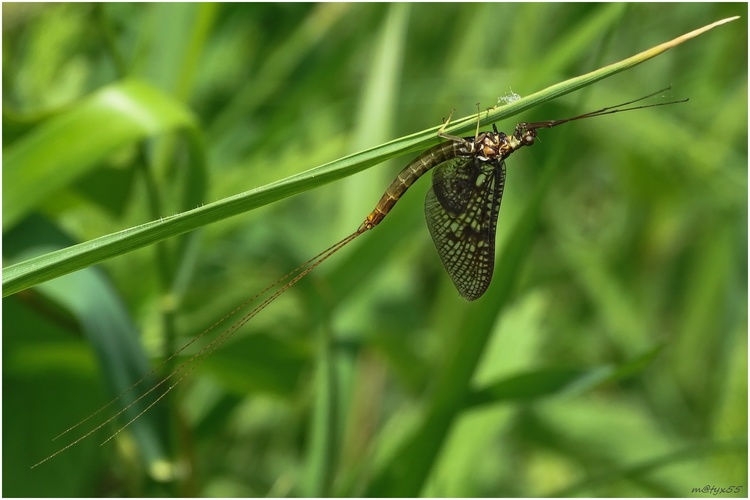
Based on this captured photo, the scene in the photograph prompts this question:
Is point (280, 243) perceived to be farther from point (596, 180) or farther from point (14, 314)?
point (596, 180)

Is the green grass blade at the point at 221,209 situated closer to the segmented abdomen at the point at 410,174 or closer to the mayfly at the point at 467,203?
the segmented abdomen at the point at 410,174

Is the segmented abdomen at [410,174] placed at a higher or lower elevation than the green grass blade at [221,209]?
higher

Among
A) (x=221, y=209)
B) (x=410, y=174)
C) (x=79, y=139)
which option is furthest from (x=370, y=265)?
(x=221, y=209)

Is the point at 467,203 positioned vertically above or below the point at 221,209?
above

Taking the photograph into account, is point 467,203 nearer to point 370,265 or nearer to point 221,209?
point 370,265

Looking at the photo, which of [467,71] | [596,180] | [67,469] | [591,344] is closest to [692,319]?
[591,344]

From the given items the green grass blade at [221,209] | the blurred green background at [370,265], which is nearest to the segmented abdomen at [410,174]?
the blurred green background at [370,265]
